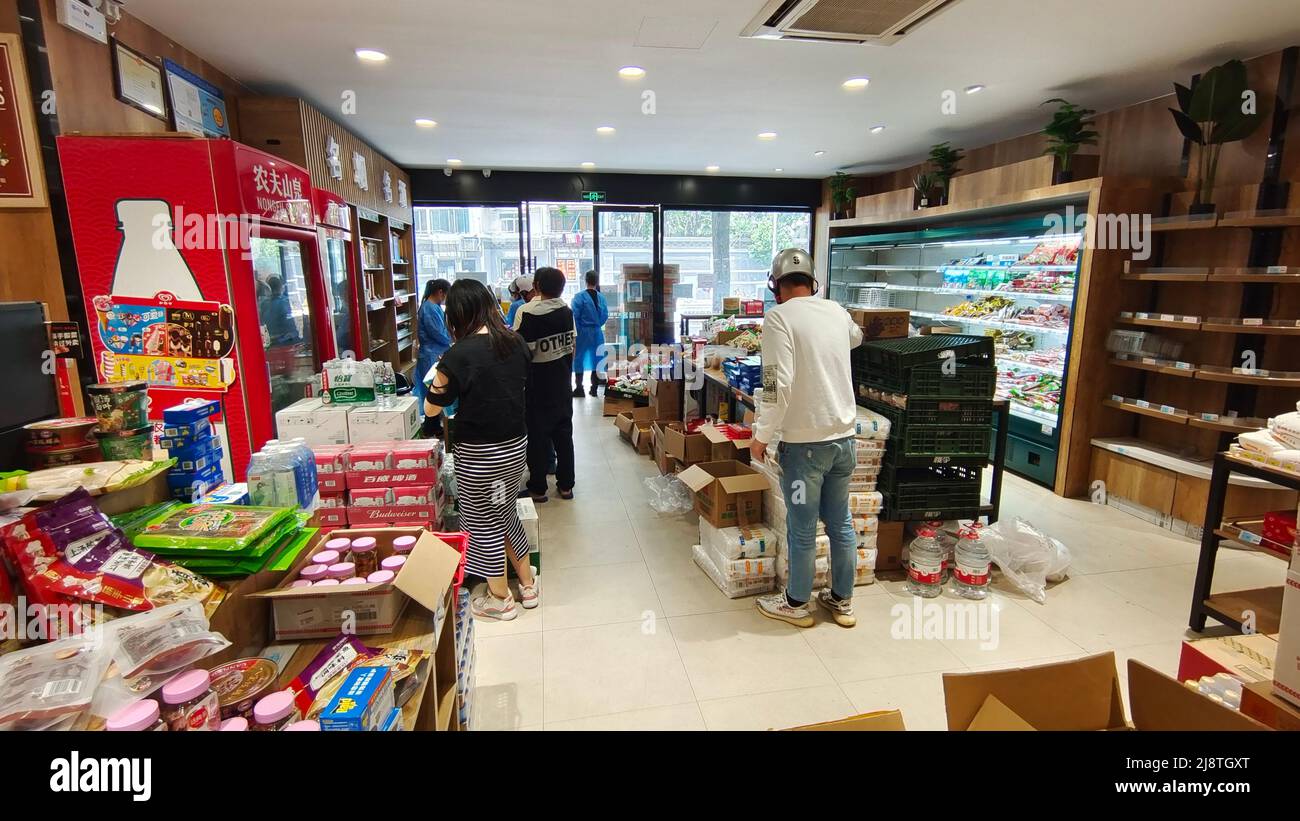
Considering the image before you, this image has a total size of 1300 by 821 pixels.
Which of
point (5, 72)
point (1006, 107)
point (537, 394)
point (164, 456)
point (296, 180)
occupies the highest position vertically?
point (1006, 107)

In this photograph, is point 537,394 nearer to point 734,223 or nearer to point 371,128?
point 371,128

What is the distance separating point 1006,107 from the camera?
207 inches

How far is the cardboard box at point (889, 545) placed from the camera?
357cm

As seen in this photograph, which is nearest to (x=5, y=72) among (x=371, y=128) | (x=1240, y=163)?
(x=371, y=128)

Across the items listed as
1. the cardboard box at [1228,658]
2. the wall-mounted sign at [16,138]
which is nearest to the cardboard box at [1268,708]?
the cardboard box at [1228,658]

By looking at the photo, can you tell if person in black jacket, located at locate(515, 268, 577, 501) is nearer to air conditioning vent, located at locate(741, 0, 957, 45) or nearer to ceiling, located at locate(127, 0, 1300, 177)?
ceiling, located at locate(127, 0, 1300, 177)

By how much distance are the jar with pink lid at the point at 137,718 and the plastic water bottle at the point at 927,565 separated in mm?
3298

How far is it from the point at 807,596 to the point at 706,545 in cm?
74

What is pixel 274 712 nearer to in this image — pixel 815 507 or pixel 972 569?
pixel 815 507

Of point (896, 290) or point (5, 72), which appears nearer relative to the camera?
point (5, 72)

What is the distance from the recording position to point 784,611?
3115 mm

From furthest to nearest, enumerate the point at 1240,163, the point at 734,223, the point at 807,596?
the point at 734,223, the point at 1240,163, the point at 807,596

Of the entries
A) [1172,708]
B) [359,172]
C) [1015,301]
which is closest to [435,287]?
[359,172]

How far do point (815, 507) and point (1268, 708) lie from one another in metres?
1.66
